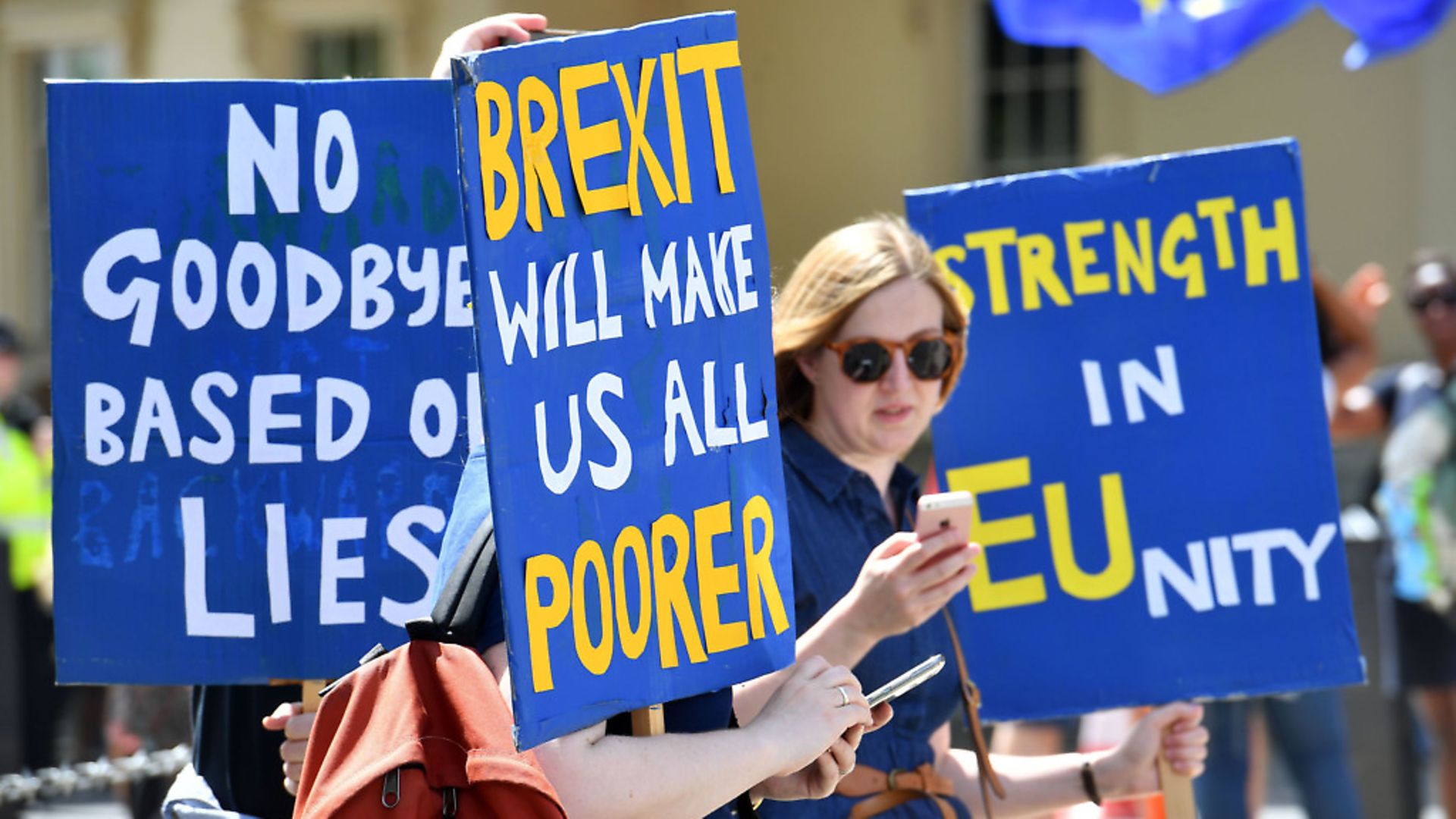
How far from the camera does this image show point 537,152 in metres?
2.19

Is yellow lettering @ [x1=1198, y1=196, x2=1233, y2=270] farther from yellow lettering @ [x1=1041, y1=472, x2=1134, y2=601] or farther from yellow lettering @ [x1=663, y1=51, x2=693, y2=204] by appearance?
yellow lettering @ [x1=663, y1=51, x2=693, y2=204]

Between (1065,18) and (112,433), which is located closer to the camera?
(112,433)

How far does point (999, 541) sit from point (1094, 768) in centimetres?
43

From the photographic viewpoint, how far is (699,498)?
246cm

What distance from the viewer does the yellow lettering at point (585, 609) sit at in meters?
2.21

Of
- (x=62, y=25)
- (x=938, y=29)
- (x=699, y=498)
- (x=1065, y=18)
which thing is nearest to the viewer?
(x=699, y=498)

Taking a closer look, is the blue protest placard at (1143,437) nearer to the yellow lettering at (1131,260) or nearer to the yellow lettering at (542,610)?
the yellow lettering at (1131,260)

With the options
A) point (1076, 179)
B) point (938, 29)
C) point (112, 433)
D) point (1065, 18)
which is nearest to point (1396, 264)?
point (938, 29)

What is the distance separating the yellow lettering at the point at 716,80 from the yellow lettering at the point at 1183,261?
55.9 inches

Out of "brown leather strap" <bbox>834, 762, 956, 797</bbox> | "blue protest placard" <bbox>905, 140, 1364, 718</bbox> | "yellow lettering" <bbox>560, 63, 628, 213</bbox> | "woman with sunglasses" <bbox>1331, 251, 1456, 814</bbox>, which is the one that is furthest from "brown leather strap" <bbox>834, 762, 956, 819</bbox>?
"woman with sunglasses" <bbox>1331, 251, 1456, 814</bbox>

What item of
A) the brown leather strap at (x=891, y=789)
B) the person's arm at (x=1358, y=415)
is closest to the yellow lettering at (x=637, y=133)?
the brown leather strap at (x=891, y=789)

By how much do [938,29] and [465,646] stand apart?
11.3 metres

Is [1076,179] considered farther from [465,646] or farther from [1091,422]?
[465,646]

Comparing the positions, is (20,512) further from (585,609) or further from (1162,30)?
(585,609)
